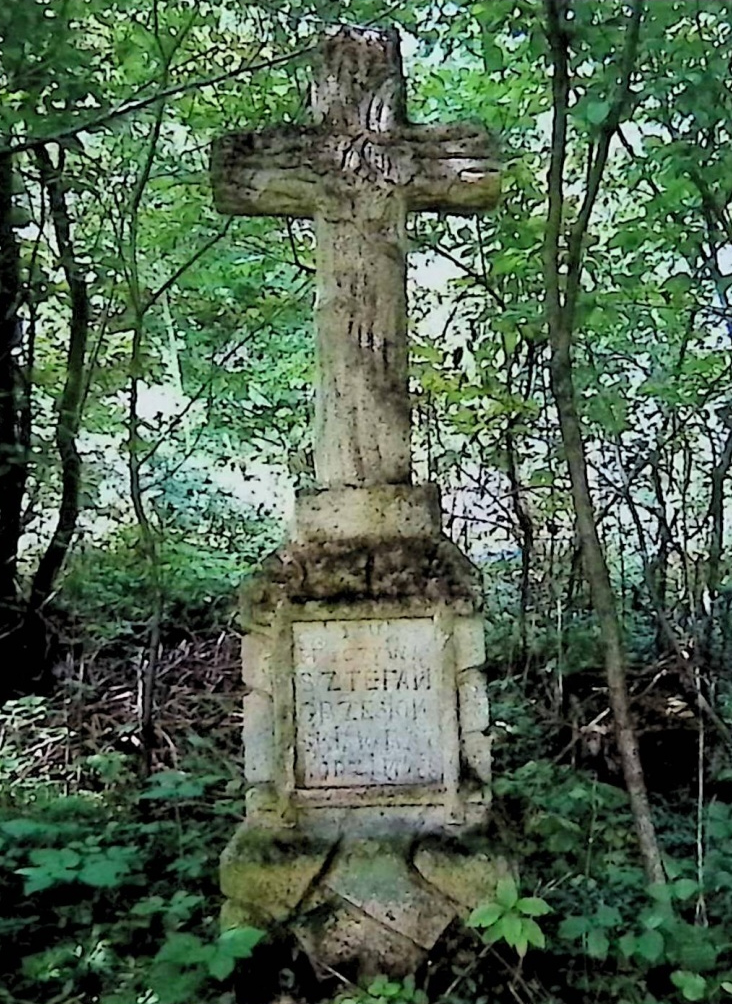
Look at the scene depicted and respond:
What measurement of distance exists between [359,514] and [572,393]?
2.47ft

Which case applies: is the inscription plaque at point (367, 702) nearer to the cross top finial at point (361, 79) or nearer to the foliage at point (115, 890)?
the foliage at point (115, 890)

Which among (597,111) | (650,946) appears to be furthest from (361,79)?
(650,946)

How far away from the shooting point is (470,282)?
501cm

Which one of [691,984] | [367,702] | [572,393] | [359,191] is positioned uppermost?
[359,191]

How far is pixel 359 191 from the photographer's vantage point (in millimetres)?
3197

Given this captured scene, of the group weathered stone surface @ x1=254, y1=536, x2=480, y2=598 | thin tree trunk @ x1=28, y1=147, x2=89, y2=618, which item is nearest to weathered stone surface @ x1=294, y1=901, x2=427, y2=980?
weathered stone surface @ x1=254, y1=536, x2=480, y2=598

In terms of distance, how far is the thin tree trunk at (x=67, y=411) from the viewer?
5059mm

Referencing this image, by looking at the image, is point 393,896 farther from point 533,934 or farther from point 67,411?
point 67,411

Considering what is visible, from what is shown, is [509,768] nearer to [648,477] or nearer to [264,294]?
[648,477]

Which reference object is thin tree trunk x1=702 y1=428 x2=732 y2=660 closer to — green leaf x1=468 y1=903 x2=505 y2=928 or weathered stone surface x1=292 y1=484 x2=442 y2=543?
weathered stone surface x1=292 y1=484 x2=442 y2=543

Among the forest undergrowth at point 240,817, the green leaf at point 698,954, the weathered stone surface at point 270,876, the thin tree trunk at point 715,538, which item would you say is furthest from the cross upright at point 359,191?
the thin tree trunk at point 715,538

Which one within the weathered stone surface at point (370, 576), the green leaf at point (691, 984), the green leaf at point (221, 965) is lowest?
the green leaf at point (691, 984)

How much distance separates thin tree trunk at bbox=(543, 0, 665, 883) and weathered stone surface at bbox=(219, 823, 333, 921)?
0.93 metres

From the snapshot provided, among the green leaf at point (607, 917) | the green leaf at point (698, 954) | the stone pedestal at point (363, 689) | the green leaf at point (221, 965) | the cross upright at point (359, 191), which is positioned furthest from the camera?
the cross upright at point (359, 191)
